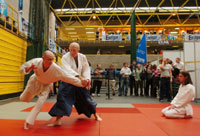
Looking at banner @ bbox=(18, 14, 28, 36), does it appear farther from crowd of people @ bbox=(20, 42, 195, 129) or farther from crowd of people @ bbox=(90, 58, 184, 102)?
crowd of people @ bbox=(20, 42, 195, 129)

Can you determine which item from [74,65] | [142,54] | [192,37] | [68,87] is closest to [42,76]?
[68,87]

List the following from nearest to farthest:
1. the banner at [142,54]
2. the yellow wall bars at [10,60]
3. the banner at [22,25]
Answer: the yellow wall bars at [10,60], the banner at [22,25], the banner at [142,54]

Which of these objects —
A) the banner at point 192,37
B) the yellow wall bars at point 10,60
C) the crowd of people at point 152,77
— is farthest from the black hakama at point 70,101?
the banner at point 192,37

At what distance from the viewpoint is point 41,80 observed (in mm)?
3006

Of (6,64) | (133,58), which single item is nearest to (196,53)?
(133,58)

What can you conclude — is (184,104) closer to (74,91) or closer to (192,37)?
(74,91)

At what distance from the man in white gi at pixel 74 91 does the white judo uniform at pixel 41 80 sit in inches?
7.6

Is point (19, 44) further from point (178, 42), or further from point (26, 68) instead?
point (178, 42)

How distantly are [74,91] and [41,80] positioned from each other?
0.69 m

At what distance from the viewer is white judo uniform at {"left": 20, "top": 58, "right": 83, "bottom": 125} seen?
9.20 feet

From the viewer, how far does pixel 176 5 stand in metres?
19.0

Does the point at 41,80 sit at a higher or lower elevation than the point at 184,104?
higher

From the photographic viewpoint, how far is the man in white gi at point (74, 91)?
2.98m

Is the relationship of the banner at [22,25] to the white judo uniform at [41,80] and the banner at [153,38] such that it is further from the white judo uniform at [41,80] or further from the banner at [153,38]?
the banner at [153,38]
